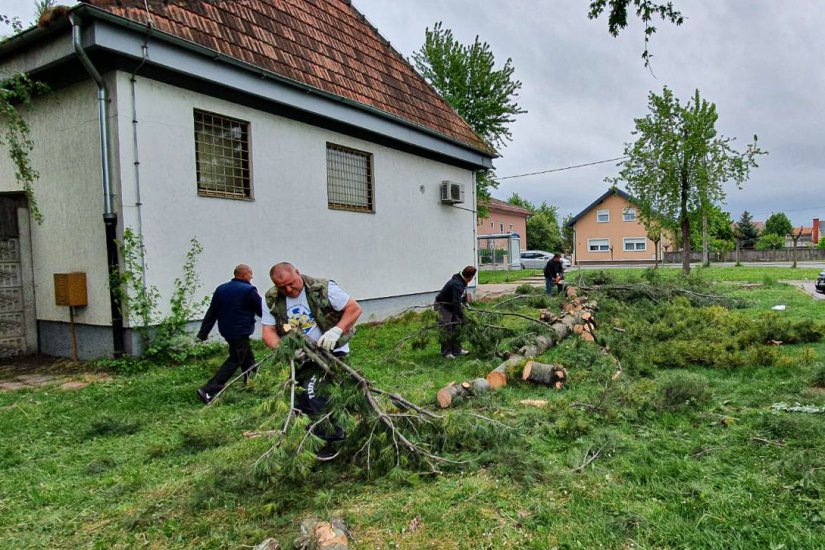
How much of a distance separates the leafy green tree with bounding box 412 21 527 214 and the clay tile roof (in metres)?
6.73

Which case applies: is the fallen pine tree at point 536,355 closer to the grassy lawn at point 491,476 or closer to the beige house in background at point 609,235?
the grassy lawn at point 491,476

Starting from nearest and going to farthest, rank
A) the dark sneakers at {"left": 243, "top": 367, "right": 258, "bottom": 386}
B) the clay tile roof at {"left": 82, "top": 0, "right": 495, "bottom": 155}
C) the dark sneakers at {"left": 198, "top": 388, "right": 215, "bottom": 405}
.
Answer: the dark sneakers at {"left": 243, "top": 367, "right": 258, "bottom": 386}
the dark sneakers at {"left": 198, "top": 388, "right": 215, "bottom": 405}
the clay tile roof at {"left": 82, "top": 0, "right": 495, "bottom": 155}

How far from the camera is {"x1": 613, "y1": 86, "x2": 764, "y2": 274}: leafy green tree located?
23.2m

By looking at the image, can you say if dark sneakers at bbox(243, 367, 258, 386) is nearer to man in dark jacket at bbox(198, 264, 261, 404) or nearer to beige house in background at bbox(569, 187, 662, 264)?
man in dark jacket at bbox(198, 264, 261, 404)

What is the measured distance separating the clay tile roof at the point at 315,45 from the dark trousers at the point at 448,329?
5.33 metres

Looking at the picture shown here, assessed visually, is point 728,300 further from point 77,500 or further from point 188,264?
point 77,500

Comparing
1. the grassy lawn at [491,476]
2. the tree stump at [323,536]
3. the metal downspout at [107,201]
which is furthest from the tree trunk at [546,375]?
the metal downspout at [107,201]

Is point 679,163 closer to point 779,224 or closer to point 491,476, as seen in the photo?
point 491,476

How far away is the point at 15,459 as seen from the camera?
13.9 feet

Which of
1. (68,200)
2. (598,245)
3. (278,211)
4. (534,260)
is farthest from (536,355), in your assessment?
(598,245)

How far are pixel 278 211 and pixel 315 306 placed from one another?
20.2 feet

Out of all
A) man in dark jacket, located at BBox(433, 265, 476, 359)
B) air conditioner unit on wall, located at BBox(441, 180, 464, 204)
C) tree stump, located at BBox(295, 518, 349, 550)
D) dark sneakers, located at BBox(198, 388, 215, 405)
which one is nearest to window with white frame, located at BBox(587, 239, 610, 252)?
air conditioner unit on wall, located at BBox(441, 180, 464, 204)

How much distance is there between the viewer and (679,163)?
2348cm

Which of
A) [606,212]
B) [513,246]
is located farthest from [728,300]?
[606,212]
